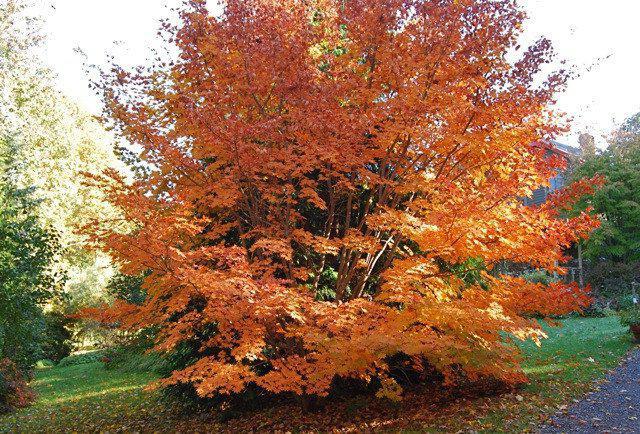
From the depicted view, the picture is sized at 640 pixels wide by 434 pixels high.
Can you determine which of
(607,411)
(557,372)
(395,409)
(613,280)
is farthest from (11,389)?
(613,280)

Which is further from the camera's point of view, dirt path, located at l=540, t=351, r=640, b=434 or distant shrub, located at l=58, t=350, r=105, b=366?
distant shrub, located at l=58, t=350, r=105, b=366

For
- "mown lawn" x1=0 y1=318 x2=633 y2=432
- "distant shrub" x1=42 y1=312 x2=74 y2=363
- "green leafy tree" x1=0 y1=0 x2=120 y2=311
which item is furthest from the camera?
"distant shrub" x1=42 y1=312 x2=74 y2=363

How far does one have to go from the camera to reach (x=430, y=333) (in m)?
6.49

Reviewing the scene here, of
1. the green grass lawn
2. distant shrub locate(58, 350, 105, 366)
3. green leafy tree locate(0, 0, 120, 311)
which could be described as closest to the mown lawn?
the green grass lawn

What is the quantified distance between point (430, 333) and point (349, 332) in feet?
3.57

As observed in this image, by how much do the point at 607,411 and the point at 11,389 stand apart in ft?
44.5

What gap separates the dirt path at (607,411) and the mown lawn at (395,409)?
0.76 ft

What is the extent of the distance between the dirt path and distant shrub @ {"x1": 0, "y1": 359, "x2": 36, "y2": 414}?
12.5 m

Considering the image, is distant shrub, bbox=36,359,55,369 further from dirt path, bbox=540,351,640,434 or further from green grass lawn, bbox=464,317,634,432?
dirt path, bbox=540,351,640,434

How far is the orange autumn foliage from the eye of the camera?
6.23 meters

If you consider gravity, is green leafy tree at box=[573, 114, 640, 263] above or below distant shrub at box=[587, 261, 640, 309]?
above

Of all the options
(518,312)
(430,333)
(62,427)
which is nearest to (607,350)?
(518,312)

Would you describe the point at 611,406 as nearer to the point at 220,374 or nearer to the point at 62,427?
the point at 220,374

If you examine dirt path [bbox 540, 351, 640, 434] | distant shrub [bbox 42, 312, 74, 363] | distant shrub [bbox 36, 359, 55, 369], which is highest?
distant shrub [bbox 42, 312, 74, 363]
